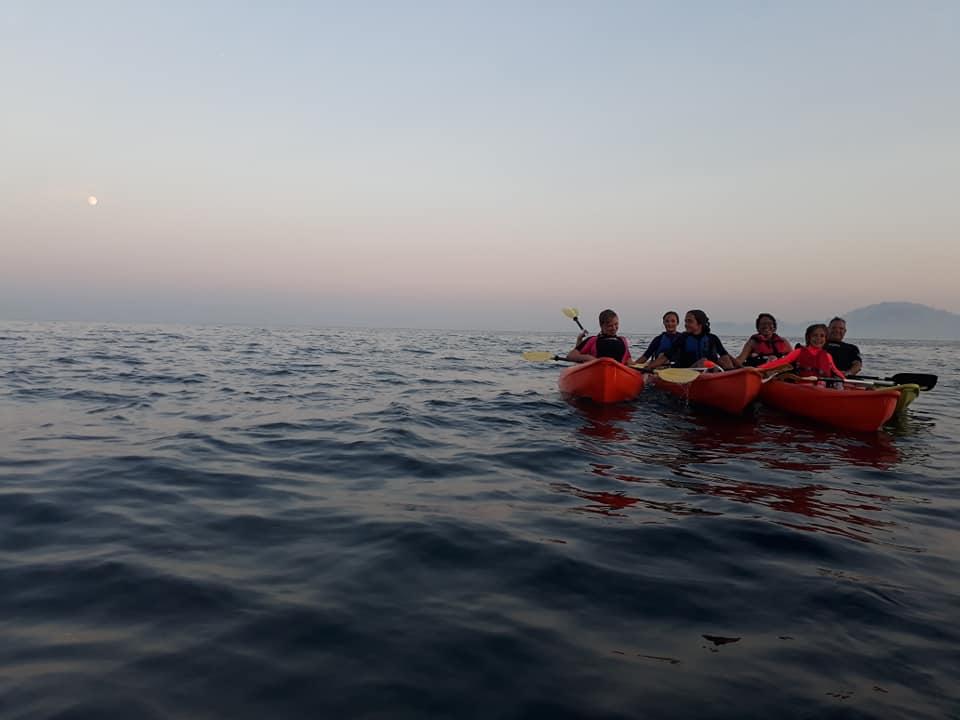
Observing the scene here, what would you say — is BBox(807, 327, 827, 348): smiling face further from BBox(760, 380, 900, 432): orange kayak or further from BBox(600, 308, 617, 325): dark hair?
BBox(600, 308, 617, 325): dark hair

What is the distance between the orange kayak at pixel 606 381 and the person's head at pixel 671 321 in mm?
1766

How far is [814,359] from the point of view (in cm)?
1010

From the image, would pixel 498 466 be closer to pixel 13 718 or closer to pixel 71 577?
pixel 71 577

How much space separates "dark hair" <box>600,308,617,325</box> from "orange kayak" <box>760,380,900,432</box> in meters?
3.32

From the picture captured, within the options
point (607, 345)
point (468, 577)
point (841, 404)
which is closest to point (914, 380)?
point (841, 404)

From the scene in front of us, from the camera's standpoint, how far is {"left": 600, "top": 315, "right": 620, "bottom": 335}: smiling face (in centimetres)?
1122

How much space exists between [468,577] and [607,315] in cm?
866

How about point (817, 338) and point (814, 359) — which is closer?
point (817, 338)

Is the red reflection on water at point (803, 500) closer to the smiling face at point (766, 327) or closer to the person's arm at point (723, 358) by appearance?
the person's arm at point (723, 358)

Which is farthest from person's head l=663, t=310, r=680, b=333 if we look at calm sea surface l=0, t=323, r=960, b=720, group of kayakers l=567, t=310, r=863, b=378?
calm sea surface l=0, t=323, r=960, b=720

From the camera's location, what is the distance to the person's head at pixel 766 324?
11570 mm

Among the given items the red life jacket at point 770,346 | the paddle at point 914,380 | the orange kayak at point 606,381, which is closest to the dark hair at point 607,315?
the orange kayak at point 606,381

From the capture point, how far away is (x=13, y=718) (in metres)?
1.94

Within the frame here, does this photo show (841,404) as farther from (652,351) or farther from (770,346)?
(652,351)
